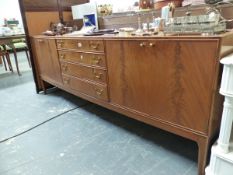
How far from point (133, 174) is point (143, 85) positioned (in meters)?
0.57

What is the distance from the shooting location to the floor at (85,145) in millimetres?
1276

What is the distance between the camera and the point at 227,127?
948mm

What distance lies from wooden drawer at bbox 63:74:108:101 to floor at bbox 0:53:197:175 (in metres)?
0.28

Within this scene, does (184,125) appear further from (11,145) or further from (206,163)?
(11,145)

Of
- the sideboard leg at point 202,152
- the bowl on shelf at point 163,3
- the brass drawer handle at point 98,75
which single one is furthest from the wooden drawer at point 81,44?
the sideboard leg at point 202,152

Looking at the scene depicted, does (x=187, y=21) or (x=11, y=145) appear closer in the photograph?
(x=187, y=21)

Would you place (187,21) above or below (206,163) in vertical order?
above

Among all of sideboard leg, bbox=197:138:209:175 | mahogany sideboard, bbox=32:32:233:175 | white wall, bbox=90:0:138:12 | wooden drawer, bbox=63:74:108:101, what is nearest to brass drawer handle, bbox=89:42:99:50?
mahogany sideboard, bbox=32:32:233:175

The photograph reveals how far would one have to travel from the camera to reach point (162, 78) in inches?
45.1

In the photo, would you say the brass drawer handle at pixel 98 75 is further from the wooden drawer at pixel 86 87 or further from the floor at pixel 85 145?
the floor at pixel 85 145

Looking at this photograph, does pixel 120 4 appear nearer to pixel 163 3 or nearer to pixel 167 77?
pixel 163 3

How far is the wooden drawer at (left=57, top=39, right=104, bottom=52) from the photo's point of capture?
1508 mm

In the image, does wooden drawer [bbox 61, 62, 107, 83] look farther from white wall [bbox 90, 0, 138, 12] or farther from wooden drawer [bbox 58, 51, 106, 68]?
white wall [bbox 90, 0, 138, 12]

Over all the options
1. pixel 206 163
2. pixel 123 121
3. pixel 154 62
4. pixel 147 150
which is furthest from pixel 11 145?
pixel 206 163
